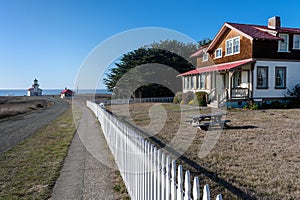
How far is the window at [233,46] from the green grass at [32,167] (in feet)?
55.3

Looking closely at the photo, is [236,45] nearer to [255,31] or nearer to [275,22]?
[255,31]

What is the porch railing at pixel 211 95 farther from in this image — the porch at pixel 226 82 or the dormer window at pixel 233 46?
the dormer window at pixel 233 46

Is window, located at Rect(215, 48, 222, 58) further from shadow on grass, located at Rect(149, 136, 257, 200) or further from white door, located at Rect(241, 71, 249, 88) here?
shadow on grass, located at Rect(149, 136, 257, 200)

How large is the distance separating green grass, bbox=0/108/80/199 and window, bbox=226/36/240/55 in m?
16.9

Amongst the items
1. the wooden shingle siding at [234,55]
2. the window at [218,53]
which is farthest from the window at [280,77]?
the window at [218,53]

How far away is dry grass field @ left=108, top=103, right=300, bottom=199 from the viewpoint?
4.12m

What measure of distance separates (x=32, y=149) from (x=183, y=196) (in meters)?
6.37

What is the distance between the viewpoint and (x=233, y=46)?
20781 mm

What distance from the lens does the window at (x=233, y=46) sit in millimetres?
20109

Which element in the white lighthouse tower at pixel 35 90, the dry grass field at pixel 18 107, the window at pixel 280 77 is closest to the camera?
the window at pixel 280 77

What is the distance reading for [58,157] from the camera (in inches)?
248

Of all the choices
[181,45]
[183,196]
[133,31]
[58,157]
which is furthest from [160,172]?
[181,45]

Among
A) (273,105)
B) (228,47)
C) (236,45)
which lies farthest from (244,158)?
(228,47)

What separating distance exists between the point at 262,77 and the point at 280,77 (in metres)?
1.66
